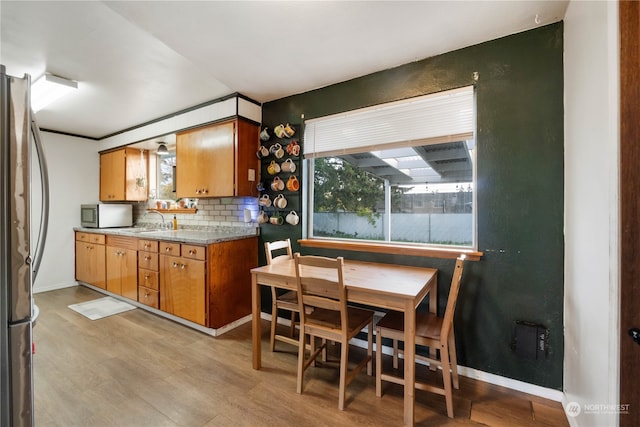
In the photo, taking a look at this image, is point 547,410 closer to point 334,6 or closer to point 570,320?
point 570,320

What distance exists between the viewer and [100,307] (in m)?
3.44

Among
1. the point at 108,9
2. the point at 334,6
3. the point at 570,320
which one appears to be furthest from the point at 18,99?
the point at 570,320

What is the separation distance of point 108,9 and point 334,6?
1417 mm

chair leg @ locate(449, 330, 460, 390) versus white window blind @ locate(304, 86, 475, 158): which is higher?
white window blind @ locate(304, 86, 475, 158)

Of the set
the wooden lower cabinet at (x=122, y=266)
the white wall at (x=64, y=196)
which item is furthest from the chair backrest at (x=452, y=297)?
the white wall at (x=64, y=196)

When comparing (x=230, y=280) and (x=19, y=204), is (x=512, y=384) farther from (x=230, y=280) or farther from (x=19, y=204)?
(x=19, y=204)

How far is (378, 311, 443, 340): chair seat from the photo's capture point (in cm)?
173

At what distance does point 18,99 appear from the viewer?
1.02 m

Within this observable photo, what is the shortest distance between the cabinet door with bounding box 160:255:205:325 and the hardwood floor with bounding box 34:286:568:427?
29 cm

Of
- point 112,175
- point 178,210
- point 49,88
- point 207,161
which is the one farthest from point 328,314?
point 112,175

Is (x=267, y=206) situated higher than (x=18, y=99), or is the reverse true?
(x=18, y=99)

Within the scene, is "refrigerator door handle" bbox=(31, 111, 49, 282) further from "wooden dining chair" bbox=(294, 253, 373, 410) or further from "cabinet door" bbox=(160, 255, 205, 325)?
"cabinet door" bbox=(160, 255, 205, 325)

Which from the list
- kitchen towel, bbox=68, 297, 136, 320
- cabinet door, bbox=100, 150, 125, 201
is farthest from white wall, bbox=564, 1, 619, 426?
cabinet door, bbox=100, 150, 125, 201

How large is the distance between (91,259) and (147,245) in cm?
165
